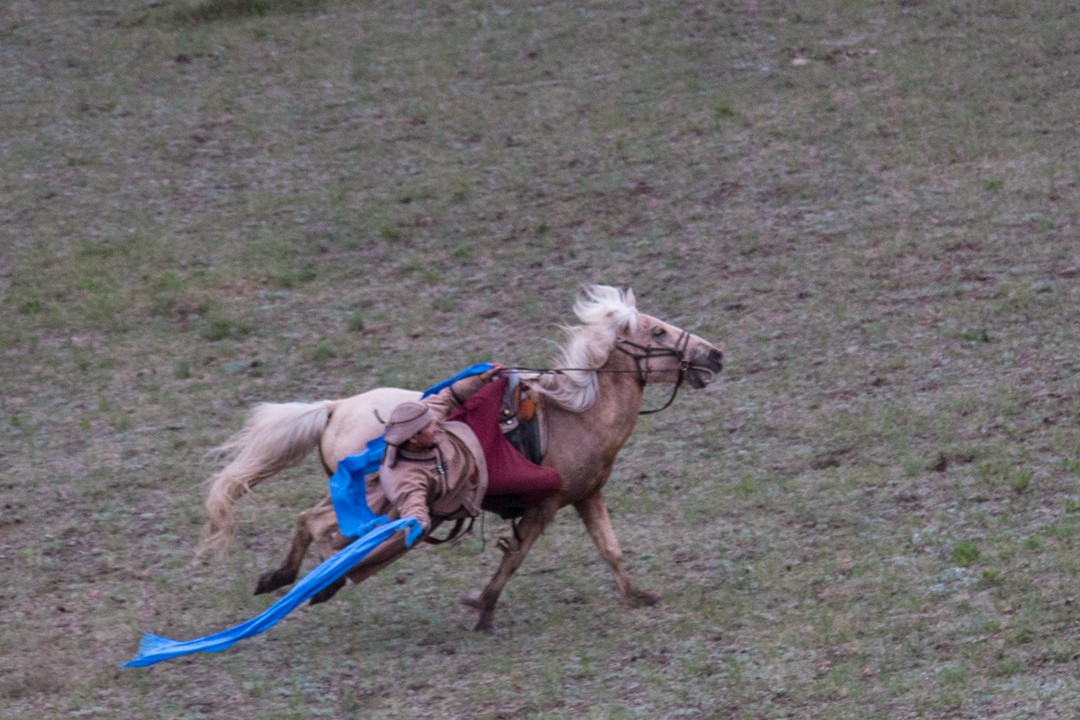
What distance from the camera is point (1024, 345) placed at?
9.70 meters

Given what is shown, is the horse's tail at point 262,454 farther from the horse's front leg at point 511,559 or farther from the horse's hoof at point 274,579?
the horse's front leg at point 511,559

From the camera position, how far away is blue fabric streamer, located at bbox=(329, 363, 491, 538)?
20.3 ft

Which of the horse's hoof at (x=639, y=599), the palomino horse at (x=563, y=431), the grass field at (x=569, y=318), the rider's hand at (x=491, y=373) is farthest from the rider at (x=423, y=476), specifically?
the horse's hoof at (x=639, y=599)

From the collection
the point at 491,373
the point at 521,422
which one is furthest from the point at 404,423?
the point at 521,422

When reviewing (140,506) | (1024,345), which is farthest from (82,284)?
(1024,345)

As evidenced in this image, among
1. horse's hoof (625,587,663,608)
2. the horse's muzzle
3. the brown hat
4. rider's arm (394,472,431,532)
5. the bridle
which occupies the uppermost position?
the brown hat

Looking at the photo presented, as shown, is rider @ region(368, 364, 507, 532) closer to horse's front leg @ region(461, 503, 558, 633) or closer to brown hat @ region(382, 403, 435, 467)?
brown hat @ region(382, 403, 435, 467)

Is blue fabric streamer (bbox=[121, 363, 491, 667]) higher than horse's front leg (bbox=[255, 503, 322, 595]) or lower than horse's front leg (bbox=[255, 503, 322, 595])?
higher

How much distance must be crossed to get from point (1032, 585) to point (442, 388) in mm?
3091

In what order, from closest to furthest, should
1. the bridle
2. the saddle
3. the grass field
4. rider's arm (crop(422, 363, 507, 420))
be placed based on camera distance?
1. the grass field
2. rider's arm (crop(422, 363, 507, 420))
3. the saddle
4. the bridle

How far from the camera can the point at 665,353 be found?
6.99m

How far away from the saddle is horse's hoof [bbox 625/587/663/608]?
34.8 inches

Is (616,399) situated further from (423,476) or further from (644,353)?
(423,476)

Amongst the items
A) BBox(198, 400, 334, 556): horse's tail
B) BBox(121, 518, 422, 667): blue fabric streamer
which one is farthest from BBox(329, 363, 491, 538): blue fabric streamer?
BBox(198, 400, 334, 556): horse's tail
